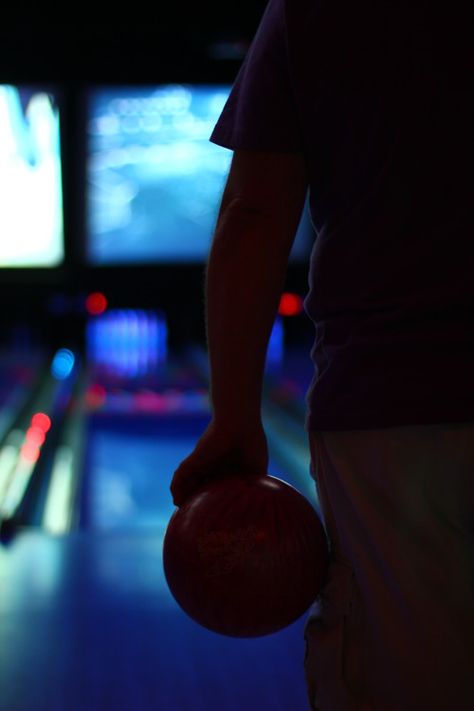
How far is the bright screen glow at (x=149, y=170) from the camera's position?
667 centimetres

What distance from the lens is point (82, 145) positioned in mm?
6633

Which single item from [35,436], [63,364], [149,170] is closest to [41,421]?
[35,436]

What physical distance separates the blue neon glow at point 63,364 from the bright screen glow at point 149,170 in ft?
2.59

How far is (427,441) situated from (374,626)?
16 centimetres

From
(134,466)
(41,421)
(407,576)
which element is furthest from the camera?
(41,421)

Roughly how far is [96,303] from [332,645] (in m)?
6.13

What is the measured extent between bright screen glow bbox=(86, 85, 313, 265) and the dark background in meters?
0.09

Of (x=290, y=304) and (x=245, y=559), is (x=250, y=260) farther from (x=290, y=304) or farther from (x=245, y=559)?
(x=290, y=304)

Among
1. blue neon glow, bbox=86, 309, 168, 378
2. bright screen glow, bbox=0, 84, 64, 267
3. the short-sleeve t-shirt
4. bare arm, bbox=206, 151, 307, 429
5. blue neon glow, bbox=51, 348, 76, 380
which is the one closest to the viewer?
the short-sleeve t-shirt

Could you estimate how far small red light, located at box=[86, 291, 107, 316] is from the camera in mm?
6721

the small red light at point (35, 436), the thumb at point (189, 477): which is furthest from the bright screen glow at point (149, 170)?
the thumb at point (189, 477)

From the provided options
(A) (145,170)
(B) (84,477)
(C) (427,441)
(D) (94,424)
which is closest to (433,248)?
(C) (427,441)

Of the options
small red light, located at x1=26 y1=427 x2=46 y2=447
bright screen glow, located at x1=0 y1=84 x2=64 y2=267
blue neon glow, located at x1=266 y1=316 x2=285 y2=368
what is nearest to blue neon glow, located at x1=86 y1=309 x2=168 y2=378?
bright screen glow, located at x1=0 y1=84 x2=64 y2=267

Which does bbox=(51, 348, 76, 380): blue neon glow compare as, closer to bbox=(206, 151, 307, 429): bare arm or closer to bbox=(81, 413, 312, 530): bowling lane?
bbox=(81, 413, 312, 530): bowling lane
